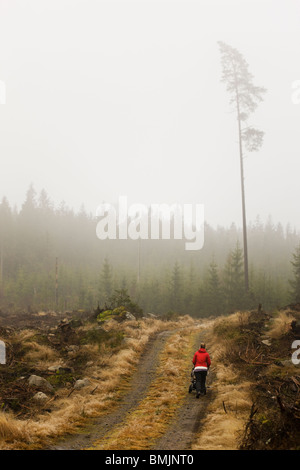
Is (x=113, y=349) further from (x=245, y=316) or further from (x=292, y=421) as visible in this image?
(x=292, y=421)

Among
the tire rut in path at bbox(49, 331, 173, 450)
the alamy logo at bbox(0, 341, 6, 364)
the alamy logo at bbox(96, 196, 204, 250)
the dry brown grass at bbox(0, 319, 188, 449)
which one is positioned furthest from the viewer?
the alamy logo at bbox(96, 196, 204, 250)

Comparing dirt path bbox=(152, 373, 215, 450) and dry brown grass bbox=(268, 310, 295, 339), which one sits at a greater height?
dry brown grass bbox=(268, 310, 295, 339)

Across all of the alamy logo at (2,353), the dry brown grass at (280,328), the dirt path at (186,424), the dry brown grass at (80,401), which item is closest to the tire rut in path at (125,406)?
the dry brown grass at (80,401)

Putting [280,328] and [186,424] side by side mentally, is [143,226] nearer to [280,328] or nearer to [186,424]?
[280,328]

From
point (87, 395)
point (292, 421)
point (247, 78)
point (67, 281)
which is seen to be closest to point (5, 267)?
point (67, 281)

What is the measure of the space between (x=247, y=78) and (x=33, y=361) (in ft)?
118

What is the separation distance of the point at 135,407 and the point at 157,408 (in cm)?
78

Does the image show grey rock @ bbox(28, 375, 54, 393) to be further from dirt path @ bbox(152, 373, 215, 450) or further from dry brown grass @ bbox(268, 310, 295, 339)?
dry brown grass @ bbox(268, 310, 295, 339)

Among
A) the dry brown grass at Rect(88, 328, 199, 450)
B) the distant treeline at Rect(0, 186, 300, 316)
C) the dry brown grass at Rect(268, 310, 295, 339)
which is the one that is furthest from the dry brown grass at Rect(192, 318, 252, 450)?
the distant treeline at Rect(0, 186, 300, 316)

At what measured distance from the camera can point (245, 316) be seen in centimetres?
2005

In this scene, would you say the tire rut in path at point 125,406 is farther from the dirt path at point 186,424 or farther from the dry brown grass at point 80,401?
the dirt path at point 186,424

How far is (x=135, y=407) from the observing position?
9.91 m

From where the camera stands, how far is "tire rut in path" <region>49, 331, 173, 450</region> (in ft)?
23.9

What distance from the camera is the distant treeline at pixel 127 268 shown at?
149 ft
